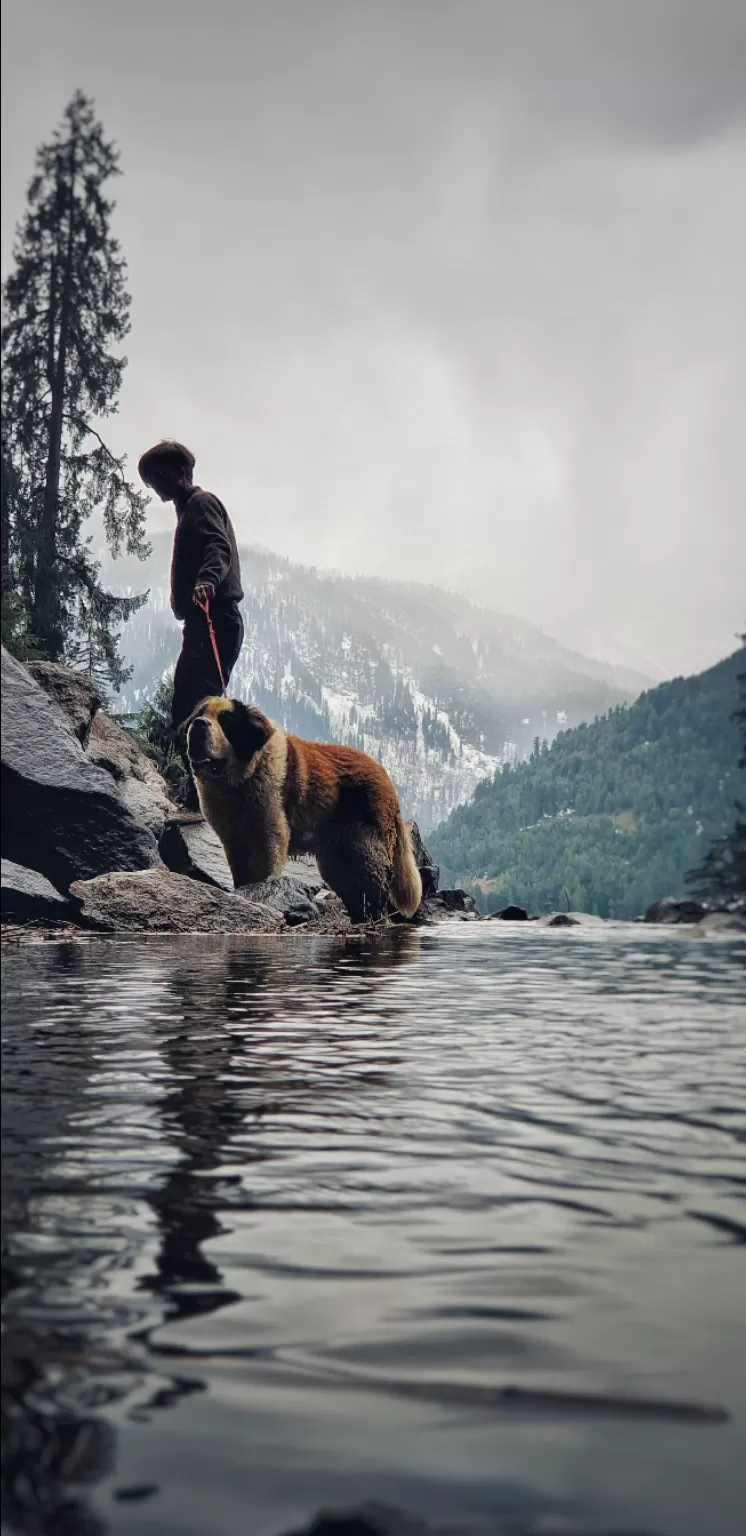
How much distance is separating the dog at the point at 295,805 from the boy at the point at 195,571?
27.1 inches

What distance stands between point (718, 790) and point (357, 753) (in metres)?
3.22

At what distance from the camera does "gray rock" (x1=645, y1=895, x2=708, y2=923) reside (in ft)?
41.9

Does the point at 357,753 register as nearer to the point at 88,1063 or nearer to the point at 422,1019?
the point at 422,1019

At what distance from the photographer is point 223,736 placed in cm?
931

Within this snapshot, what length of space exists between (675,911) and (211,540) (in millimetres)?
7226

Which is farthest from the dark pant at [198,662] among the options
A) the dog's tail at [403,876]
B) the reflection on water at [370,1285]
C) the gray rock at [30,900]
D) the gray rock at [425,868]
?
the gray rock at [425,868]

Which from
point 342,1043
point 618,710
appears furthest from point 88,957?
point 618,710

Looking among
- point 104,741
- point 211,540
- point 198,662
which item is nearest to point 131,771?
point 104,741

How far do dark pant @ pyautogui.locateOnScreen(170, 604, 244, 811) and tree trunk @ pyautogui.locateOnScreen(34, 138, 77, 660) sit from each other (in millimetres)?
4029

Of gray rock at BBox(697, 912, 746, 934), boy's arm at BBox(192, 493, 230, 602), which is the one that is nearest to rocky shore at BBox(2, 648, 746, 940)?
gray rock at BBox(697, 912, 746, 934)

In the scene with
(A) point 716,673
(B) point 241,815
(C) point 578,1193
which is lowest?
(C) point 578,1193

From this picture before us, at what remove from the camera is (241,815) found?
956 cm

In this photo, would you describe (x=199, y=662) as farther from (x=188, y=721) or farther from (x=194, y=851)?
(x=194, y=851)

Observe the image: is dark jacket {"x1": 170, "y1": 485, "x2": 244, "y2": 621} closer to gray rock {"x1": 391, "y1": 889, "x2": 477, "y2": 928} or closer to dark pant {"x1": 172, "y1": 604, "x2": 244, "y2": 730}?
dark pant {"x1": 172, "y1": 604, "x2": 244, "y2": 730}
